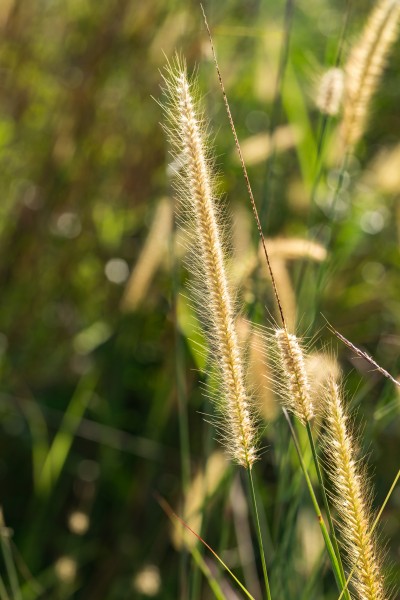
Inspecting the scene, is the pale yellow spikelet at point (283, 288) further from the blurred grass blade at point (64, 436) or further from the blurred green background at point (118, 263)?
the blurred grass blade at point (64, 436)

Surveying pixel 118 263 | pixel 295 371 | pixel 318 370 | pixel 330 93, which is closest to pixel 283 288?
pixel 318 370

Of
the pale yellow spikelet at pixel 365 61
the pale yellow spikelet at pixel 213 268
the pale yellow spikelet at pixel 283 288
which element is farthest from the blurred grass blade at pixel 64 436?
the pale yellow spikelet at pixel 213 268

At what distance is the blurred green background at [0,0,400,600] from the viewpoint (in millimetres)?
2385

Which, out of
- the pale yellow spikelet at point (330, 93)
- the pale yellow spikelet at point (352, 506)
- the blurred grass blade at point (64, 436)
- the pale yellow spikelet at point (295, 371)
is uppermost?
the pale yellow spikelet at point (330, 93)

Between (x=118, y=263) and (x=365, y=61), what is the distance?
1.39 m

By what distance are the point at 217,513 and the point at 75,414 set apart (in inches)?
16.7

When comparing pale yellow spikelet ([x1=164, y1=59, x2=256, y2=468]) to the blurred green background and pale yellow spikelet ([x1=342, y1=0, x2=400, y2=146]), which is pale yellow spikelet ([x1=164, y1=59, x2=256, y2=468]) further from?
the blurred green background

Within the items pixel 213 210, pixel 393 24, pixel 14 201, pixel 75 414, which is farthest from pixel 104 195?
pixel 213 210

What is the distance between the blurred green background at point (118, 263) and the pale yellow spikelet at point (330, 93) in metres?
0.46

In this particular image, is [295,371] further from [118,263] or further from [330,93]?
[118,263]

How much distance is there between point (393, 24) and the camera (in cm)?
159

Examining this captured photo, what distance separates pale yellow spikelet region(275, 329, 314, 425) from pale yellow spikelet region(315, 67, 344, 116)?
2.59 ft

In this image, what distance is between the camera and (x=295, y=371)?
39.0 inches

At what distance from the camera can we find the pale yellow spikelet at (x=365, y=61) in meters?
1.58
